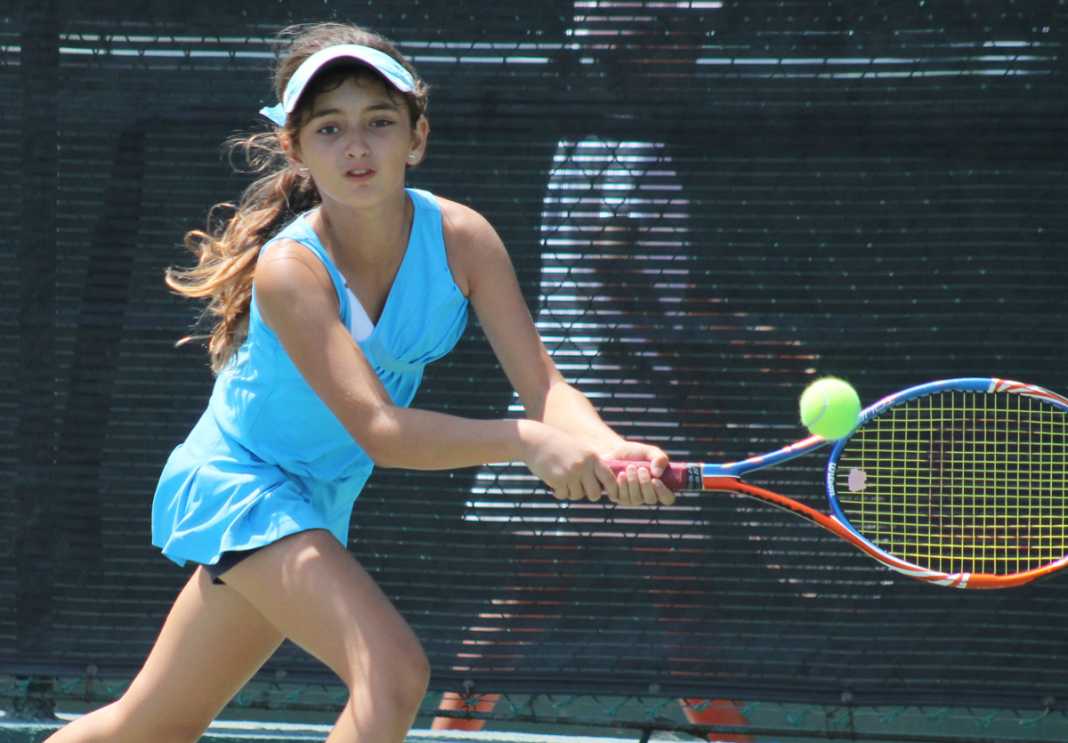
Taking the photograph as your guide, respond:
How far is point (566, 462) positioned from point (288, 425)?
49 centimetres

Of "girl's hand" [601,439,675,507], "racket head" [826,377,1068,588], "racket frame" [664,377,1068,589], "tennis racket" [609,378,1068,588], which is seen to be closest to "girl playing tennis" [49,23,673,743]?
"girl's hand" [601,439,675,507]

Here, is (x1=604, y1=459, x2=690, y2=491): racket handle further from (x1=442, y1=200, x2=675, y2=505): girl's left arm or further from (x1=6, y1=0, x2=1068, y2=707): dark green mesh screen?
(x1=6, y1=0, x2=1068, y2=707): dark green mesh screen

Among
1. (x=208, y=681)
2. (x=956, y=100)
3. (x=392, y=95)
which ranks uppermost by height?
(x=956, y=100)

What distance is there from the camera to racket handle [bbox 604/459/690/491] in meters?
2.08

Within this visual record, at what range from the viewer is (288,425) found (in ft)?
7.59

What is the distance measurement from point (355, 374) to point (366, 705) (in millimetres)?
452

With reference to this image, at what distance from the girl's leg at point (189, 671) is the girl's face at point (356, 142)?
610mm

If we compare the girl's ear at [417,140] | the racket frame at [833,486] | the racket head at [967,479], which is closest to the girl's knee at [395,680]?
the racket frame at [833,486]

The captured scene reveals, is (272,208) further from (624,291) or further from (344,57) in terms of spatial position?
(624,291)

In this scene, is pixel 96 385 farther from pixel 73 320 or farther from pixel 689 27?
pixel 689 27

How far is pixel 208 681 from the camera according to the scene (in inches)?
88.4

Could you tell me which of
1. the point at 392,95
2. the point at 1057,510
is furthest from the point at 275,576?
the point at 1057,510

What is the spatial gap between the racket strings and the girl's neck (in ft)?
3.55

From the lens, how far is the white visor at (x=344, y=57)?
2.21 metres
